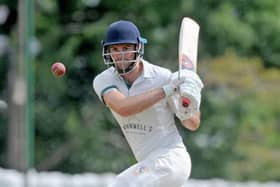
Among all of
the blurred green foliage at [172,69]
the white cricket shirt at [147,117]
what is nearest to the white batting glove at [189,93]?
the white cricket shirt at [147,117]

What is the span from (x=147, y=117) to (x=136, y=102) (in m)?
0.27

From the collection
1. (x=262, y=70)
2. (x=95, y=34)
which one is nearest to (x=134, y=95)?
(x=95, y=34)

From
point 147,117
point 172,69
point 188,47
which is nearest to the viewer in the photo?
point 147,117

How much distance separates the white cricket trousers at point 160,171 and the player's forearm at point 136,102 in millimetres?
340

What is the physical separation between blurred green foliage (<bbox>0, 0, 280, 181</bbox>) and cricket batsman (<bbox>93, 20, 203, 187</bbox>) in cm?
1718

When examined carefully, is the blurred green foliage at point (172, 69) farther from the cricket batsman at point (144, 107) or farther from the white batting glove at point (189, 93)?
the white batting glove at point (189, 93)

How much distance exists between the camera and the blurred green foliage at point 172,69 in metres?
25.3

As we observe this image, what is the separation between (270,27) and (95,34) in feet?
12.0

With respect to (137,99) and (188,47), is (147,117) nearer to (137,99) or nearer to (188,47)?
(137,99)

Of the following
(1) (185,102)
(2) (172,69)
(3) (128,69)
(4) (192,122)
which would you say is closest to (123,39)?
(3) (128,69)

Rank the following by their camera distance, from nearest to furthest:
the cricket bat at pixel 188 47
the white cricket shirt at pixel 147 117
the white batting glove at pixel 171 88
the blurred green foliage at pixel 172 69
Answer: the white batting glove at pixel 171 88
the cricket bat at pixel 188 47
the white cricket shirt at pixel 147 117
the blurred green foliage at pixel 172 69

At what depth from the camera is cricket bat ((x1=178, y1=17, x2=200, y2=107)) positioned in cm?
730

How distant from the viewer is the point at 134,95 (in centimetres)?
740

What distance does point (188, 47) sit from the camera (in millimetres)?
7625
